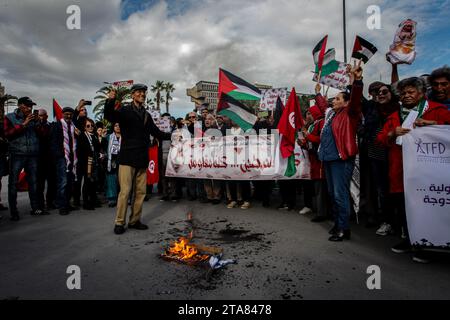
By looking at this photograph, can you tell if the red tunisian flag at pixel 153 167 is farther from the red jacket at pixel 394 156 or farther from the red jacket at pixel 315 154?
the red jacket at pixel 394 156

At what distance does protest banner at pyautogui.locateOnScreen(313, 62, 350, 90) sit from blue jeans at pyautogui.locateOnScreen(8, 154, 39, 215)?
634 cm

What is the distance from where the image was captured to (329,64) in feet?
21.3

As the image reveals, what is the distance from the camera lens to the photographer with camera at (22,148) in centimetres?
573

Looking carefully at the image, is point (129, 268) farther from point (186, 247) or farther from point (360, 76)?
point (360, 76)

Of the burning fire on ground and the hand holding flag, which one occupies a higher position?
the hand holding flag

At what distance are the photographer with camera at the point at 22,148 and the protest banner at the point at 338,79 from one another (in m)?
6.14

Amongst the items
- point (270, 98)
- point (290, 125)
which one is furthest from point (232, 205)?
point (270, 98)

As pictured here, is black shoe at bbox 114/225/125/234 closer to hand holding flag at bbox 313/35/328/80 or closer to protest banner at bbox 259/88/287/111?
hand holding flag at bbox 313/35/328/80

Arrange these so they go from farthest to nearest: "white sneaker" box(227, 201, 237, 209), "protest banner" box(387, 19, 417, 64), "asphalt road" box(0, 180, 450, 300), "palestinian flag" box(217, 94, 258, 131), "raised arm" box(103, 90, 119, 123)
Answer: "white sneaker" box(227, 201, 237, 209) → "palestinian flag" box(217, 94, 258, 131) → "protest banner" box(387, 19, 417, 64) → "raised arm" box(103, 90, 119, 123) → "asphalt road" box(0, 180, 450, 300)

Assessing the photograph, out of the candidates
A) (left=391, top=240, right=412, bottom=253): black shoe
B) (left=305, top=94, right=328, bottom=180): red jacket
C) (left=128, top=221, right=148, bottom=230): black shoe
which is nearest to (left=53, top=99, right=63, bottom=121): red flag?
(left=128, top=221, right=148, bottom=230): black shoe

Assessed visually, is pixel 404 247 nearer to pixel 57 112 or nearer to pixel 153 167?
pixel 153 167

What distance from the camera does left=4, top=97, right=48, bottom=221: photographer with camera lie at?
5734 millimetres

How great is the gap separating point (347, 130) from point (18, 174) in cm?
634

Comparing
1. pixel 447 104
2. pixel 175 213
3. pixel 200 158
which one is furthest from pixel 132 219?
pixel 447 104
